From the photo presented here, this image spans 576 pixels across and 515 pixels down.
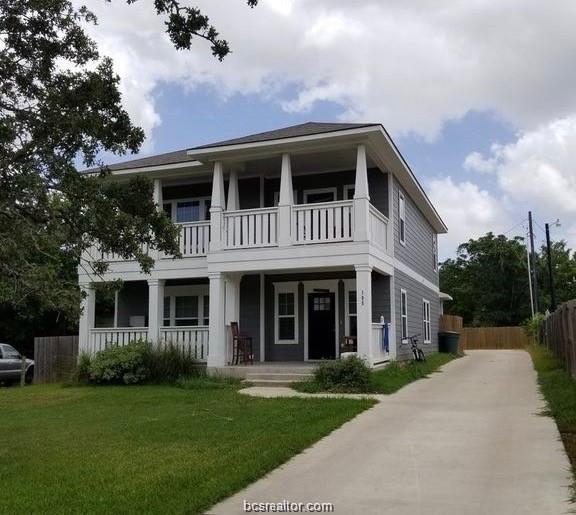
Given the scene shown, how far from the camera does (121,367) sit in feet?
51.4

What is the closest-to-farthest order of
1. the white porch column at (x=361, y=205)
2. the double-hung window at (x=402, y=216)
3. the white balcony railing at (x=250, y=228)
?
1. the white porch column at (x=361, y=205)
2. the white balcony railing at (x=250, y=228)
3. the double-hung window at (x=402, y=216)

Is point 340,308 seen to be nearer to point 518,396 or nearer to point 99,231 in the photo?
point 518,396

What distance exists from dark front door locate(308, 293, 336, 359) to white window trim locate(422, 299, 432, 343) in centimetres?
665

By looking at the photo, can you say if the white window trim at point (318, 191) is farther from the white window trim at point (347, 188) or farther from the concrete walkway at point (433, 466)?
the concrete walkway at point (433, 466)

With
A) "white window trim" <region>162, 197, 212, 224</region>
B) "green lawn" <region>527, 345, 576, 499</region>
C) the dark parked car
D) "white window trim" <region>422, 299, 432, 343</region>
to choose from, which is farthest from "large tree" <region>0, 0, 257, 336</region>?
"white window trim" <region>422, 299, 432, 343</region>

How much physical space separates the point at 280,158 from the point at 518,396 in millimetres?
8240

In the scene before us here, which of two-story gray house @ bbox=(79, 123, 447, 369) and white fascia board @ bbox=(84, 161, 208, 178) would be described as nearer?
two-story gray house @ bbox=(79, 123, 447, 369)

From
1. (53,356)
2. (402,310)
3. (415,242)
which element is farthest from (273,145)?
(53,356)

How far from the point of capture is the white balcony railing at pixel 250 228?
15875mm

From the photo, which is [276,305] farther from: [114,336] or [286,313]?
[114,336]

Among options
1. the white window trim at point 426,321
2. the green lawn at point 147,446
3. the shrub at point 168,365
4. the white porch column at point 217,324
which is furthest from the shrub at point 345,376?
the white window trim at point 426,321

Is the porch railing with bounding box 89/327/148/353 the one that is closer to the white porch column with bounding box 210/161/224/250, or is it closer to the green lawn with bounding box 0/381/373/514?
the white porch column with bounding box 210/161/224/250

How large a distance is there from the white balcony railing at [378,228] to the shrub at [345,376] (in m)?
3.41

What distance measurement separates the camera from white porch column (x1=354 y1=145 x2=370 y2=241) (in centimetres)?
1489
